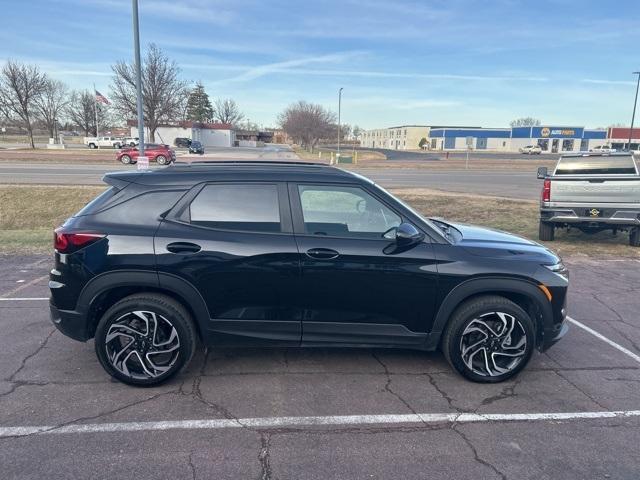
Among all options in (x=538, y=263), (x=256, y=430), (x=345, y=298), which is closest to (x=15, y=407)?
(x=256, y=430)

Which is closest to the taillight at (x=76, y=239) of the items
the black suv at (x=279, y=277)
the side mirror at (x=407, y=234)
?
the black suv at (x=279, y=277)

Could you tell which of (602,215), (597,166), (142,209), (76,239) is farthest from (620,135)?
(76,239)

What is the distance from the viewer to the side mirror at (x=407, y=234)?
3.33 metres

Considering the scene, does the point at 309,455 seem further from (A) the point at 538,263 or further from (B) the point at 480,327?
(A) the point at 538,263

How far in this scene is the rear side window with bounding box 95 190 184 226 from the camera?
3423 millimetres

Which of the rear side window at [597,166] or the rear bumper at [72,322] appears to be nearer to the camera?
the rear bumper at [72,322]

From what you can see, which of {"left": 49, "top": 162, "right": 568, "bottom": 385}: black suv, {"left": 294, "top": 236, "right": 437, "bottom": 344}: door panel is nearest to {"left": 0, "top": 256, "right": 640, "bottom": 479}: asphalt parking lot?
{"left": 49, "top": 162, "right": 568, "bottom": 385}: black suv

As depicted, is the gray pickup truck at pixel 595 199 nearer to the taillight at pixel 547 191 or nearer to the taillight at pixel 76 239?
the taillight at pixel 547 191

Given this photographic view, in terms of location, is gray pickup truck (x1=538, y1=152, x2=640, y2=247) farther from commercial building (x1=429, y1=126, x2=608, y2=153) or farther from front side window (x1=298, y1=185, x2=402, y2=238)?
commercial building (x1=429, y1=126, x2=608, y2=153)

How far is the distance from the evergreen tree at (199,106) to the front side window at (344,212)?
3562 inches

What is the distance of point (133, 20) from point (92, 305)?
966 centimetres

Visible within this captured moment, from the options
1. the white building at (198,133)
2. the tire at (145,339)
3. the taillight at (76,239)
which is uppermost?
the white building at (198,133)

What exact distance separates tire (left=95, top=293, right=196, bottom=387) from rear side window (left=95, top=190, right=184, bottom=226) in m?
0.60

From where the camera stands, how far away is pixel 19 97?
4572 centimetres
